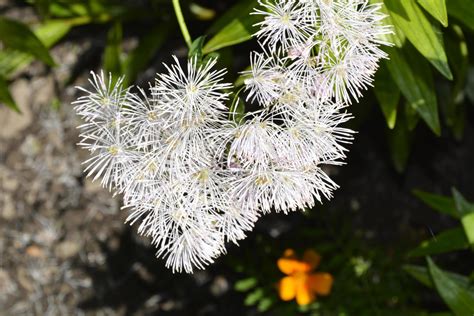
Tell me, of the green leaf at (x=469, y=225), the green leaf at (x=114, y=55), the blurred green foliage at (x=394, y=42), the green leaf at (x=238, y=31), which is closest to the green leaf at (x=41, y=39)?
the blurred green foliage at (x=394, y=42)

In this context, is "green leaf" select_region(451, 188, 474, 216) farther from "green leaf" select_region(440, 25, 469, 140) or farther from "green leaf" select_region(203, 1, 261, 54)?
"green leaf" select_region(203, 1, 261, 54)

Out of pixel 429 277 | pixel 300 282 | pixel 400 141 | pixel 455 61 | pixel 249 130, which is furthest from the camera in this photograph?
pixel 400 141

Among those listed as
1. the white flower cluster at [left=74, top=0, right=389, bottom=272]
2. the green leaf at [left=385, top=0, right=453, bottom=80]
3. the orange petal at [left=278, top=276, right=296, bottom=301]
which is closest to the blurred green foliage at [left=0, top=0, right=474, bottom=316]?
the green leaf at [left=385, top=0, right=453, bottom=80]

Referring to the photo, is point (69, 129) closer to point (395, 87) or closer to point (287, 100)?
point (395, 87)

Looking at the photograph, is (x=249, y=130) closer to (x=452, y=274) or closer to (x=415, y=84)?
(x=415, y=84)

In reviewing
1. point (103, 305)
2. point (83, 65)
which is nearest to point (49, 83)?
point (83, 65)

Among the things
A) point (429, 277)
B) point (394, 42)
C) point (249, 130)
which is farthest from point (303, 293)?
point (249, 130)
